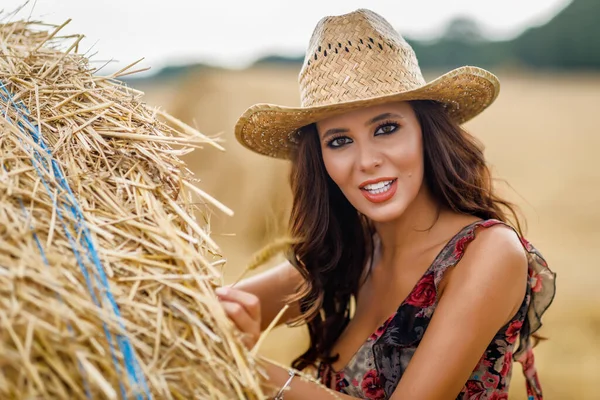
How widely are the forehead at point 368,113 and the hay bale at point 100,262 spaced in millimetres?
711

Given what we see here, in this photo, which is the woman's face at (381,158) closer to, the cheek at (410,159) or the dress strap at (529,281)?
the cheek at (410,159)

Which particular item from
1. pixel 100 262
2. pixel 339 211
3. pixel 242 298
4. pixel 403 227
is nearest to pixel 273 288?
pixel 339 211

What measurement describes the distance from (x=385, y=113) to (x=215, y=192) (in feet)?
24.2

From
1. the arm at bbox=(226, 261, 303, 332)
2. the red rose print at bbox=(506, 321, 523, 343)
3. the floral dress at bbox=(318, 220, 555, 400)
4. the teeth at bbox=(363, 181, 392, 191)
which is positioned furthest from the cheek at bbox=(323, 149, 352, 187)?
the red rose print at bbox=(506, 321, 523, 343)

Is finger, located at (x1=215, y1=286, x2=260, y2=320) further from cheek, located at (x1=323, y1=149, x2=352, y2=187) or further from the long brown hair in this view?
the long brown hair

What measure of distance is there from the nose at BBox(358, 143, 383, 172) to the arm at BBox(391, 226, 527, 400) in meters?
0.48

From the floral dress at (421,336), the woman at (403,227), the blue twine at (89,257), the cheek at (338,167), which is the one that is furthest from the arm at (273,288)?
the blue twine at (89,257)

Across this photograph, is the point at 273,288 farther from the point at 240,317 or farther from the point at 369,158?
the point at 240,317

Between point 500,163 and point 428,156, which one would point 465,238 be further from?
point 500,163

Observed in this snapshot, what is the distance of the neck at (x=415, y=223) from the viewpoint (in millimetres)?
2588

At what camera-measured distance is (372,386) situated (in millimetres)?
2387

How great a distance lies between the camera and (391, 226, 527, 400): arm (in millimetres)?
2025

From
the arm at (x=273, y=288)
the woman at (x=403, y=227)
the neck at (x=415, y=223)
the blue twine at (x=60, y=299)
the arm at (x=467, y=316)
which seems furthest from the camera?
the arm at (x=273, y=288)

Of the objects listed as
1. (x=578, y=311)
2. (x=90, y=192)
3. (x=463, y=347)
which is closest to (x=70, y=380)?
(x=90, y=192)
